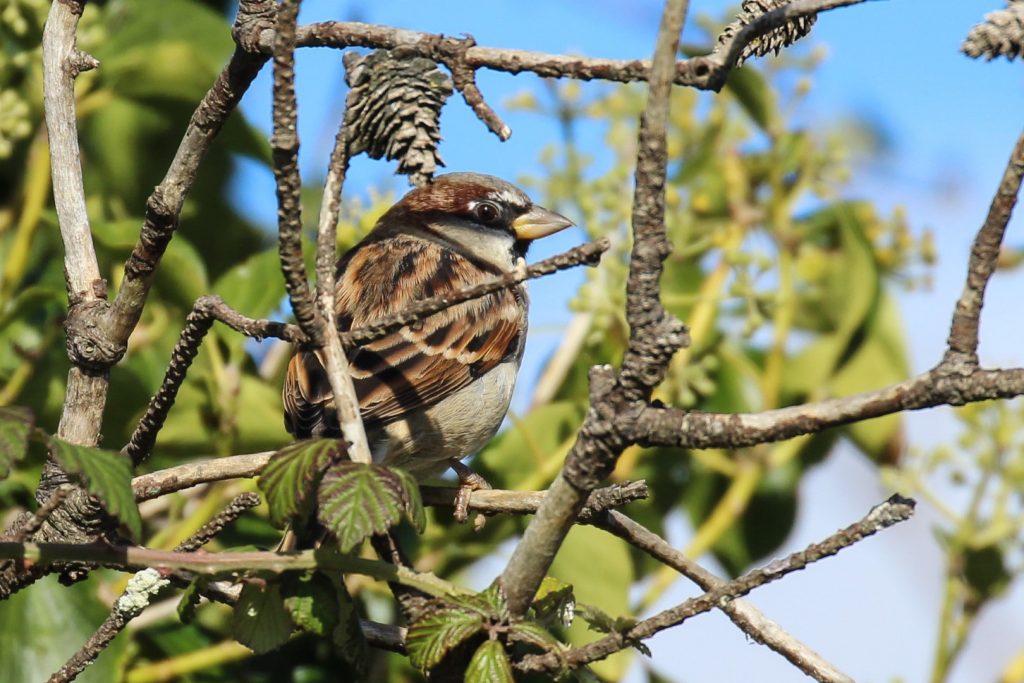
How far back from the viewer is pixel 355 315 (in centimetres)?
301

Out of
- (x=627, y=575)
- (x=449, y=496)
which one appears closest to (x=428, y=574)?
(x=449, y=496)

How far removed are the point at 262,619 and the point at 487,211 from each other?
7.68 feet

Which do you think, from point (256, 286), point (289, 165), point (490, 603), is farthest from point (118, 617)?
point (256, 286)

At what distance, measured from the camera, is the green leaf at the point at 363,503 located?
137 cm

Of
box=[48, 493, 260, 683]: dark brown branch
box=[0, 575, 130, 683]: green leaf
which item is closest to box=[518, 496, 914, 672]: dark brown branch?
box=[48, 493, 260, 683]: dark brown branch

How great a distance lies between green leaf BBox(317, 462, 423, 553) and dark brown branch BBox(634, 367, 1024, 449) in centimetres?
25

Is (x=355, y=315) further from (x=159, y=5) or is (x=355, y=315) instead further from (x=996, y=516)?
(x=996, y=516)

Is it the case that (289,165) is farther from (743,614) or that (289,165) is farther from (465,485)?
(465,485)

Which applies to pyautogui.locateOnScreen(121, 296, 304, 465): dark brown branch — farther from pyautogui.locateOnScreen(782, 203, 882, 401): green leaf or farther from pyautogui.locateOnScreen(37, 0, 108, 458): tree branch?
pyautogui.locateOnScreen(782, 203, 882, 401): green leaf

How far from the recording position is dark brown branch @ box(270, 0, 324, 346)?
1325mm

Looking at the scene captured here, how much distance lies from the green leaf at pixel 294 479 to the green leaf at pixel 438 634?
0.19m

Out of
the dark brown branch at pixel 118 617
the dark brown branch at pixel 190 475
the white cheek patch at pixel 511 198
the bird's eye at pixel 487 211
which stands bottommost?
the dark brown branch at pixel 118 617

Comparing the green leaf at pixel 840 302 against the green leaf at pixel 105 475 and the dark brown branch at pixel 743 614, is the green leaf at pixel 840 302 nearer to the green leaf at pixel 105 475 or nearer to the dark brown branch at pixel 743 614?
the dark brown branch at pixel 743 614

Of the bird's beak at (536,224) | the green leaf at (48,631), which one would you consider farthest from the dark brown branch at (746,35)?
the bird's beak at (536,224)
